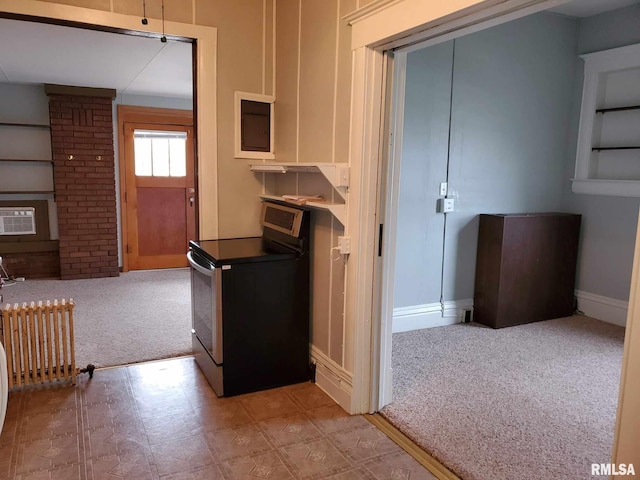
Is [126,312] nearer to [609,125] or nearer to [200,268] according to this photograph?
[200,268]

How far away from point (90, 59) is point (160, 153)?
6.63 feet

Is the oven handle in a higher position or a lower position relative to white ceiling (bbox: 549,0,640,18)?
lower

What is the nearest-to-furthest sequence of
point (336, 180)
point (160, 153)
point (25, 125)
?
point (336, 180)
point (25, 125)
point (160, 153)

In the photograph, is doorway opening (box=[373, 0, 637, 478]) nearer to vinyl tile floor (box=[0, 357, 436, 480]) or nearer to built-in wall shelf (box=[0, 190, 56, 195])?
vinyl tile floor (box=[0, 357, 436, 480])

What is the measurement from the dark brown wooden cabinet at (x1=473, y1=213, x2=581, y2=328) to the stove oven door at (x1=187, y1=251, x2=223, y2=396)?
2.43 metres

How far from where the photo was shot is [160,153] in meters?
6.20

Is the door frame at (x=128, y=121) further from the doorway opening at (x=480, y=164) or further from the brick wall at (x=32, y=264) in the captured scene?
the doorway opening at (x=480, y=164)

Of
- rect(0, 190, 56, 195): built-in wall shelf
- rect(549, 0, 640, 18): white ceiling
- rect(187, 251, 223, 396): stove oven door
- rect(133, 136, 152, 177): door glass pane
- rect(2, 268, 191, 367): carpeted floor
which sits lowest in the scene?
rect(2, 268, 191, 367): carpeted floor

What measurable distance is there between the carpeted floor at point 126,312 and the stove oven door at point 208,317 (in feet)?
1.35

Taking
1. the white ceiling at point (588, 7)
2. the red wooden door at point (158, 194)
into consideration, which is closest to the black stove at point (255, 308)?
the white ceiling at point (588, 7)

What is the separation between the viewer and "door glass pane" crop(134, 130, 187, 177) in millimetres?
6078

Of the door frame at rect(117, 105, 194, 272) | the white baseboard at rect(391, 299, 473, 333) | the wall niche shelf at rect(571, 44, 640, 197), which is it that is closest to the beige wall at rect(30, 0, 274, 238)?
the white baseboard at rect(391, 299, 473, 333)

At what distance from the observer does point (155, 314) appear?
4285 mm

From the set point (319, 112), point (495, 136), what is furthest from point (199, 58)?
point (495, 136)
